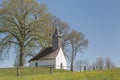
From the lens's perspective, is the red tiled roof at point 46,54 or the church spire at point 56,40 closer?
the red tiled roof at point 46,54

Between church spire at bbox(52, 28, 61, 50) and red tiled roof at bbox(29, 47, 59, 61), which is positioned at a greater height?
church spire at bbox(52, 28, 61, 50)

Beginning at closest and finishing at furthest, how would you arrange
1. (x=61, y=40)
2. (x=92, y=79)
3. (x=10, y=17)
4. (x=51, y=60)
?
(x=92, y=79)
(x=10, y=17)
(x=51, y=60)
(x=61, y=40)

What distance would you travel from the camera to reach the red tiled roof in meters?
72.4

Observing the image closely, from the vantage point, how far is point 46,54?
73.6m

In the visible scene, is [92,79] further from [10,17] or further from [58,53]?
[58,53]

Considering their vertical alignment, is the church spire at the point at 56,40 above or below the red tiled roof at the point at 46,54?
above

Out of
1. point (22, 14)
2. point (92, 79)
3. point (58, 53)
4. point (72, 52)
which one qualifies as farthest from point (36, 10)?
point (92, 79)

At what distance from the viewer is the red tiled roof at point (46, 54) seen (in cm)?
7239

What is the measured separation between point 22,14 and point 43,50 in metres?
10.9

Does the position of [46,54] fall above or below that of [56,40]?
below

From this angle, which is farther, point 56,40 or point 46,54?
point 56,40

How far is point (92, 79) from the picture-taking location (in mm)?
18891

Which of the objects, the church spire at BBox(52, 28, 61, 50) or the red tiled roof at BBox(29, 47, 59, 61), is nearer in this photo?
the red tiled roof at BBox(29, 47, 59, 61)

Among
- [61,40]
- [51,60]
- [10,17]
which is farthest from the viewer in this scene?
[61,40]
